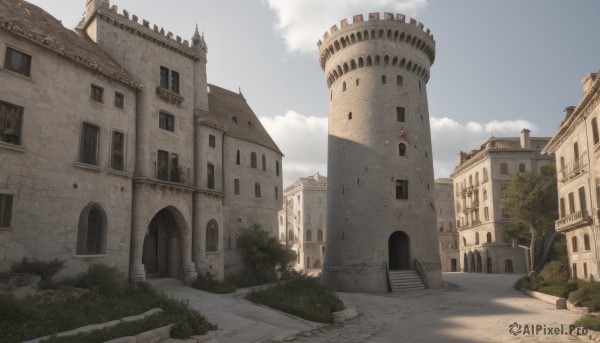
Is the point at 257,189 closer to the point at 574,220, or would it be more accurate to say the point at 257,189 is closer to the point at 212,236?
the point at 212,236

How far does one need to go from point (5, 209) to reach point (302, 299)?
13.2 m

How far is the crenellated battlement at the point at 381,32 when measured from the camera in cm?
3941

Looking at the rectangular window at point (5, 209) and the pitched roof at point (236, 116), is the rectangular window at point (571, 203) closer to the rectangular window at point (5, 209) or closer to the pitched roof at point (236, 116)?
the pitched roof at point (236, 116)

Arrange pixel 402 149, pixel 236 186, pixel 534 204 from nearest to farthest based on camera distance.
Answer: pixel 236 186 < pixel 402 149 < pixel 534 204

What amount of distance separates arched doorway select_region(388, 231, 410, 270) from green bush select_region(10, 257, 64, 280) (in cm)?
2666

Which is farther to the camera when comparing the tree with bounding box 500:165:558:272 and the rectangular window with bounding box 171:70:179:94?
the tree with bounding box 500:165:558:272

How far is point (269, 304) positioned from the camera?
72.9 ft

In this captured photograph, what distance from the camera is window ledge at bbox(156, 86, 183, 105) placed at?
2761 cm

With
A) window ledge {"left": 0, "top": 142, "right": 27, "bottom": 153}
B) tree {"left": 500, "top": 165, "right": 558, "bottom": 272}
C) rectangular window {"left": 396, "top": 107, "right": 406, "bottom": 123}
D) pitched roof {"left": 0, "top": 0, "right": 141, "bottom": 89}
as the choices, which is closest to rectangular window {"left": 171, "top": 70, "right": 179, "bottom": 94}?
pitched roof {"left": 0, "top": 0, "right": 141, "bottom": 89}

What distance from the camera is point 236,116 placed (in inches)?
1483

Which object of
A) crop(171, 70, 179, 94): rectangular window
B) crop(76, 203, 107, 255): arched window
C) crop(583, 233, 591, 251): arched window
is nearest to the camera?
crop(76, 203, 107, 255): arched window

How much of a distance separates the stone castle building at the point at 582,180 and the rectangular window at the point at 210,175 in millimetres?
22954

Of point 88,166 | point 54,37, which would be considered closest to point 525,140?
point 88,166

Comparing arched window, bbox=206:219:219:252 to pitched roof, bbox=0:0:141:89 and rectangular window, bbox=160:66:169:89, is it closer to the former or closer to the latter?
rectangular window, bbox=160:66:169:89
